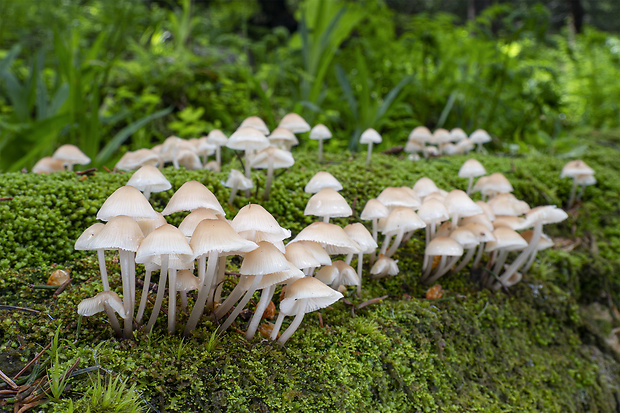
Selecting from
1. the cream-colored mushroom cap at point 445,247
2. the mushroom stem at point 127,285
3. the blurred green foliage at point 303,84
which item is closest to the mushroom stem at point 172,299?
the mushroom stem at point 127,285

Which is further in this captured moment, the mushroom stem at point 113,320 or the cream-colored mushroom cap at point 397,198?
the cream-colored mushroom cap at point 397,198

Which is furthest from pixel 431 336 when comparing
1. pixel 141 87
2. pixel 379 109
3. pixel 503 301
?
pixel 141 87

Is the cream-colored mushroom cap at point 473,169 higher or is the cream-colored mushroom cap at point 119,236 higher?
the cream-colored mushroom cap at point 119,236

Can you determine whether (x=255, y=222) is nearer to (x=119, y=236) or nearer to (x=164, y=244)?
(x=164, y=244)

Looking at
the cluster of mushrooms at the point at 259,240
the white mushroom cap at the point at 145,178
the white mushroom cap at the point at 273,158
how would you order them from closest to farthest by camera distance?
the cluster of mushrooms at the point at 259,240
the white mushroom cap at the point at 145,178
the white mushroom cap at the point at 273,158

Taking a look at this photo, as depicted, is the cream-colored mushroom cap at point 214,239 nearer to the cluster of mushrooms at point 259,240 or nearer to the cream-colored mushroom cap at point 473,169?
the cluster of mushrooms at point 259,240

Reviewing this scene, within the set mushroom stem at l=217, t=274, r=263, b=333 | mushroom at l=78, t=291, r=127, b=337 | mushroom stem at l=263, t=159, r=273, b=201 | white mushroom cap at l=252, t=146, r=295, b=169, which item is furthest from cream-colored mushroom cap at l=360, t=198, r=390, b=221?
mushroom at l=78, t=291, r=127, b=337
